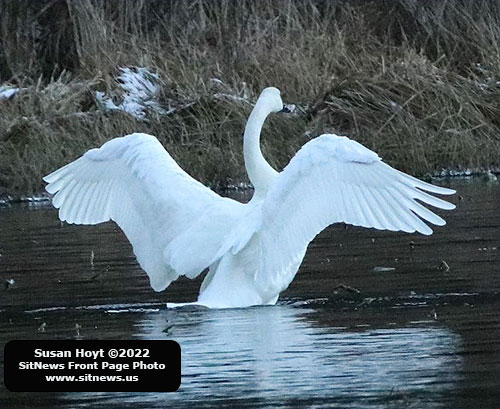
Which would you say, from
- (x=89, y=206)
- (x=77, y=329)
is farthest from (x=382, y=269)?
(x=77, y=329)

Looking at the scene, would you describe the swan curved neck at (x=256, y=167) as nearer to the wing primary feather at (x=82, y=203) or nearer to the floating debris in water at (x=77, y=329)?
the wing primary feather at (x=82, y=203)

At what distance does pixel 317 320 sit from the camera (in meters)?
9.04

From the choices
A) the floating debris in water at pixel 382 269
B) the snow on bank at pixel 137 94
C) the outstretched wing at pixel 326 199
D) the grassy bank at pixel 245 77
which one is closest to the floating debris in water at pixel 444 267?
the floating debris in water at pixel 382 269

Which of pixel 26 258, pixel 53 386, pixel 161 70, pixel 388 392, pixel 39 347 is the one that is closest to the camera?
pixel 388 392

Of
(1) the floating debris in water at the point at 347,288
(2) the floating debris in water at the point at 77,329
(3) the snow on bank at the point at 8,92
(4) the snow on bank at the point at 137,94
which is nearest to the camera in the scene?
(2) the floating debris in water at the point at 77,329

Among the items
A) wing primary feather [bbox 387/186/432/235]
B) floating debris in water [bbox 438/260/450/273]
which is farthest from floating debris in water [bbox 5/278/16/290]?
wing primary feather [bbox 387/186/432/235]

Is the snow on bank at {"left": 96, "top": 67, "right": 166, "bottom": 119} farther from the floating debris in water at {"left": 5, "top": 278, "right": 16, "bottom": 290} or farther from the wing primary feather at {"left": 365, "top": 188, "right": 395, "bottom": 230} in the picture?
the wing primary feather at {"left": 365, "top": 188, "right": 395, "bottom": 230}

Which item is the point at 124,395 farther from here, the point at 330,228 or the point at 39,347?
the point at 330,228

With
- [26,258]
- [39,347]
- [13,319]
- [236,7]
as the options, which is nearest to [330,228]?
[26,258]

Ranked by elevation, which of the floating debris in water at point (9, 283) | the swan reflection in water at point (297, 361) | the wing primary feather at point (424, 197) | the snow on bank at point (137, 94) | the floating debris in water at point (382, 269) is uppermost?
the wing primary feather at point (424, 197)

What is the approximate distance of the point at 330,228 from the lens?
47.7ft

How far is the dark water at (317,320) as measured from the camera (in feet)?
23.2

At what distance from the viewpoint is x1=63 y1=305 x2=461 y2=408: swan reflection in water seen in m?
6.94

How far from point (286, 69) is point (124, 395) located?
1442cm
